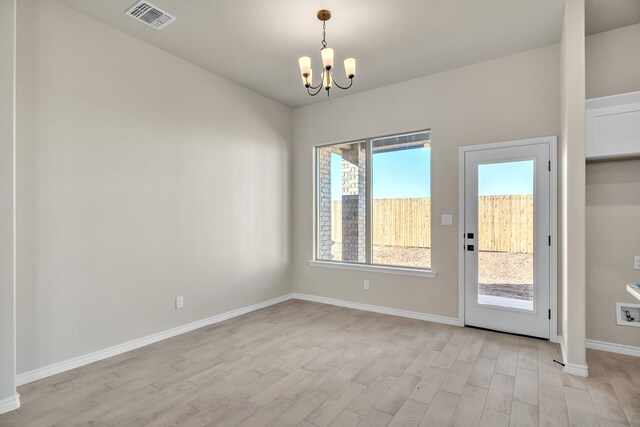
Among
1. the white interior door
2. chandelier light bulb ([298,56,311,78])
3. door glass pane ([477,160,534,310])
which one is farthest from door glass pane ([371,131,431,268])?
chandelier light bulb ([298,56,311,78])

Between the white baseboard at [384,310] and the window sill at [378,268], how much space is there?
1.58 ft

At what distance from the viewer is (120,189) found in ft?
10.4

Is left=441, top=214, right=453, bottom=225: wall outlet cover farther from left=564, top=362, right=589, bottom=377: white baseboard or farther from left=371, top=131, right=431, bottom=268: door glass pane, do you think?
left=564, top=362, right=589, bottom=377: white baseboard

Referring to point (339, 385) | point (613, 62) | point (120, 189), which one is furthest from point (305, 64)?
point (613, 62)

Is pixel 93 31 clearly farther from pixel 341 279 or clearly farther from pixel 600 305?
pixel 600 305

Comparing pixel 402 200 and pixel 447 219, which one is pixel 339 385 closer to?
pixel 447 219

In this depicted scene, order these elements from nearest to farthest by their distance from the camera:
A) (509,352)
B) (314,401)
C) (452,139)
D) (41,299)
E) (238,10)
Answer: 1. (314,401)
2. (41,299)
3. (238,10)
4. (509,352)
5. (452,139)

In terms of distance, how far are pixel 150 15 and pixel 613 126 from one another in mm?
4154

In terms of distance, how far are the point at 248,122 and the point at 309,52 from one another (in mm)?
1425

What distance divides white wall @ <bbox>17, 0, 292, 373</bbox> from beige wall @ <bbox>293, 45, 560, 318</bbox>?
49.4 inches

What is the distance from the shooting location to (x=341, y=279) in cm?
486

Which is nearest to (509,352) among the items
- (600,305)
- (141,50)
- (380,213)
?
(600,305)

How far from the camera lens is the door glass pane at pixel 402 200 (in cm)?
425

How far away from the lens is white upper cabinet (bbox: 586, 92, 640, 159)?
110 inches
